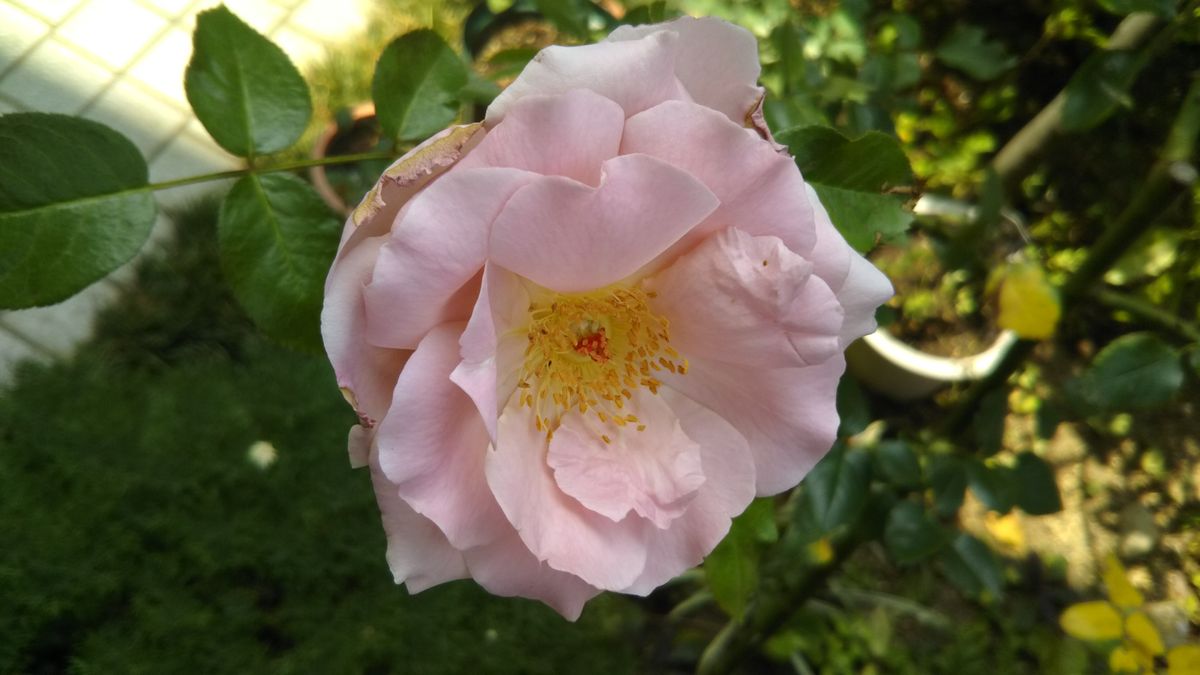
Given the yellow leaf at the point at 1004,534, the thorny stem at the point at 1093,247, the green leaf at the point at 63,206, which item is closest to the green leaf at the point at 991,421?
the thorny stem at the point at 1093,247

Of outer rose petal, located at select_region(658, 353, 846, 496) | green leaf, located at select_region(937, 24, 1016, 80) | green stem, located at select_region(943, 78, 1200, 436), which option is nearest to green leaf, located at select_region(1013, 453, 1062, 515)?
green stem, located at select_region(943, 78, 1200, 436)

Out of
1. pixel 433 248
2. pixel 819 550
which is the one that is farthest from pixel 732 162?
pixel 819 550

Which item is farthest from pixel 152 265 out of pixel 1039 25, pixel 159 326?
pixel 1039 25

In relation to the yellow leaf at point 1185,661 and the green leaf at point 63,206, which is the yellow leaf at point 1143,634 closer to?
the yellow leaf at point 1185,661

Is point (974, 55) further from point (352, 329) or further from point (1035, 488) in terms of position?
point (352, 329)

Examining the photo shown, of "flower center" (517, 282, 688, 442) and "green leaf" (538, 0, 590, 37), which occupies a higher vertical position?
"green leaf" (538, 0, 590, 37)

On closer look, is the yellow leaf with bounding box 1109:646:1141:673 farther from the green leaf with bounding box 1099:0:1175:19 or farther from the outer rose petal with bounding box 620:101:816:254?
the outer rose petal with bounding box 620:101:816:254
